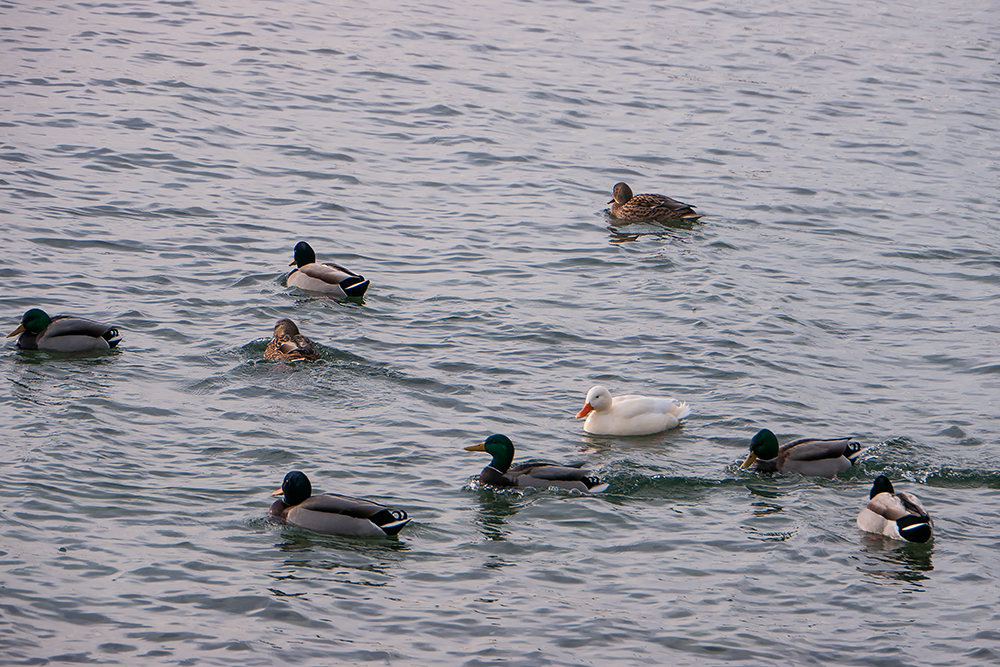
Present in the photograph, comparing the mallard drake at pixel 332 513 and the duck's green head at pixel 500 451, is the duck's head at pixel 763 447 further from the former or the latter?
the mallard drake at pixel 332 513

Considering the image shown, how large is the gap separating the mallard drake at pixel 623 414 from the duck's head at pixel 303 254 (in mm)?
4753

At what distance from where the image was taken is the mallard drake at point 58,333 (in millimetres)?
12688

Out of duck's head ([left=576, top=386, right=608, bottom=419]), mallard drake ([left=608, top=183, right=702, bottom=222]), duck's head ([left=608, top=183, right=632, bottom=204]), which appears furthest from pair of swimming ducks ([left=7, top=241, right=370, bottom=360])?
duck's head ([left=608, top=183, right=632, bottom=204])

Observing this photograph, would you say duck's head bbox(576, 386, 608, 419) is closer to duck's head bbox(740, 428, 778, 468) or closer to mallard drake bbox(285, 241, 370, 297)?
duck's head bbox(740, 428, 778, 468)

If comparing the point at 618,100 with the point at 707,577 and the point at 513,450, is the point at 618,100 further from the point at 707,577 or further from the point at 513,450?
the point at 707,577

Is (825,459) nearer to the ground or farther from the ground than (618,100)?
nearer to the ground

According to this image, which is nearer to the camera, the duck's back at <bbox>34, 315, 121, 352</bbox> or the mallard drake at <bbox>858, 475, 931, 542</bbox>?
the mallard drake at <bbox>858, 475, 931, 542</bbox>

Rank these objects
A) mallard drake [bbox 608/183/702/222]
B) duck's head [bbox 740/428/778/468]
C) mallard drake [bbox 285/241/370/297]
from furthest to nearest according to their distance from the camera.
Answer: mallard drake [bbox 608/183/702/222] < mallard drake [bbox 285/241/370/297] < duck's head [bbox 740/428/778/468]

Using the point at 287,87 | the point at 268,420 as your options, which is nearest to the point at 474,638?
the point at 268,420

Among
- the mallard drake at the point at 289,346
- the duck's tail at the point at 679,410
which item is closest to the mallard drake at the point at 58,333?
the mallard drake at the point at 289,346

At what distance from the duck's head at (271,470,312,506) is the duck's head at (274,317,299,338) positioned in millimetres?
3191

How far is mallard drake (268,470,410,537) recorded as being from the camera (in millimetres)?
9766

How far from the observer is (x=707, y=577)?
9.66m

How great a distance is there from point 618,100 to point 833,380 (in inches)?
490
